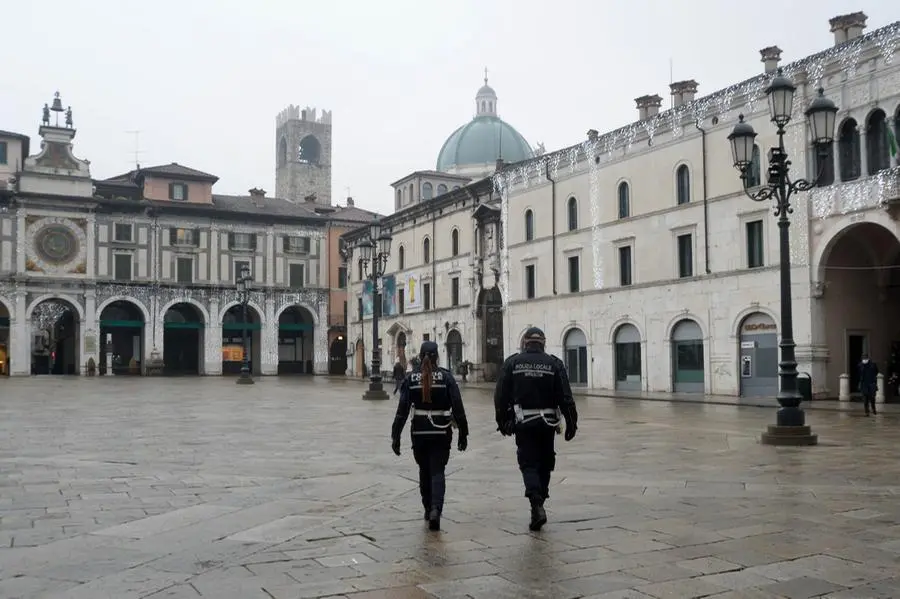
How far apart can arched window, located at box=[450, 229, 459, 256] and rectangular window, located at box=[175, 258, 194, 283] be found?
77.1 ft

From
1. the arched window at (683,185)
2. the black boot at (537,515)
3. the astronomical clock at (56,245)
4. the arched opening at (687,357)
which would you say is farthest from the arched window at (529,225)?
the black boot at (537,515)

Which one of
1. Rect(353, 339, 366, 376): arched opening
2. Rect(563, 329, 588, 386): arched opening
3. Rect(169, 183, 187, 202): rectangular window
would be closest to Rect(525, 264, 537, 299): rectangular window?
Rect(563, 329, 588, 386): arched opening

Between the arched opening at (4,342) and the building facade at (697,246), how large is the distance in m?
31.2

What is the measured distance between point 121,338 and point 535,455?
212ft

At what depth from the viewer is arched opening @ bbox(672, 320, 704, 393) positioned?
109ft

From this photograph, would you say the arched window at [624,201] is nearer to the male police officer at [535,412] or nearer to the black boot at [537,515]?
the male police officer at [535,412]

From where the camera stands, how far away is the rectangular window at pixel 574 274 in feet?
131

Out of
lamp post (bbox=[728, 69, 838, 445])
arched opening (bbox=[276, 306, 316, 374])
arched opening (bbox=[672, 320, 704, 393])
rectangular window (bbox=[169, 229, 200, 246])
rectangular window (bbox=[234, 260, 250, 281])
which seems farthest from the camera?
arched opening (bbox=[276, 306, 316, 374])

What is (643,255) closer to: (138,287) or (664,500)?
(664,500)

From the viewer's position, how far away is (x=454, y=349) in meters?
50.1

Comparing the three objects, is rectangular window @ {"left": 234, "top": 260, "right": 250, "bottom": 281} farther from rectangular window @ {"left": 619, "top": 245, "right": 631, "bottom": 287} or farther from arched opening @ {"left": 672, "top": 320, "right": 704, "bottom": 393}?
arched opening @ {"left": 672, "top": 320, "right": 704, "bottom": 393}

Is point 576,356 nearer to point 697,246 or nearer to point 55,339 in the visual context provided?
point 697,246

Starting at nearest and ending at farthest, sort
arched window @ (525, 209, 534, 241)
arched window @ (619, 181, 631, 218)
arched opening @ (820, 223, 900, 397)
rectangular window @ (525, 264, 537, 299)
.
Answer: arched opening @ (820, 223, 900, 397), arched window @ (619, 181, 631, 218), arched window @ (525, 209, 534, 241), rectangular window @ (525, 264, 537, 299)

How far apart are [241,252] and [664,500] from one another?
2373 inches
